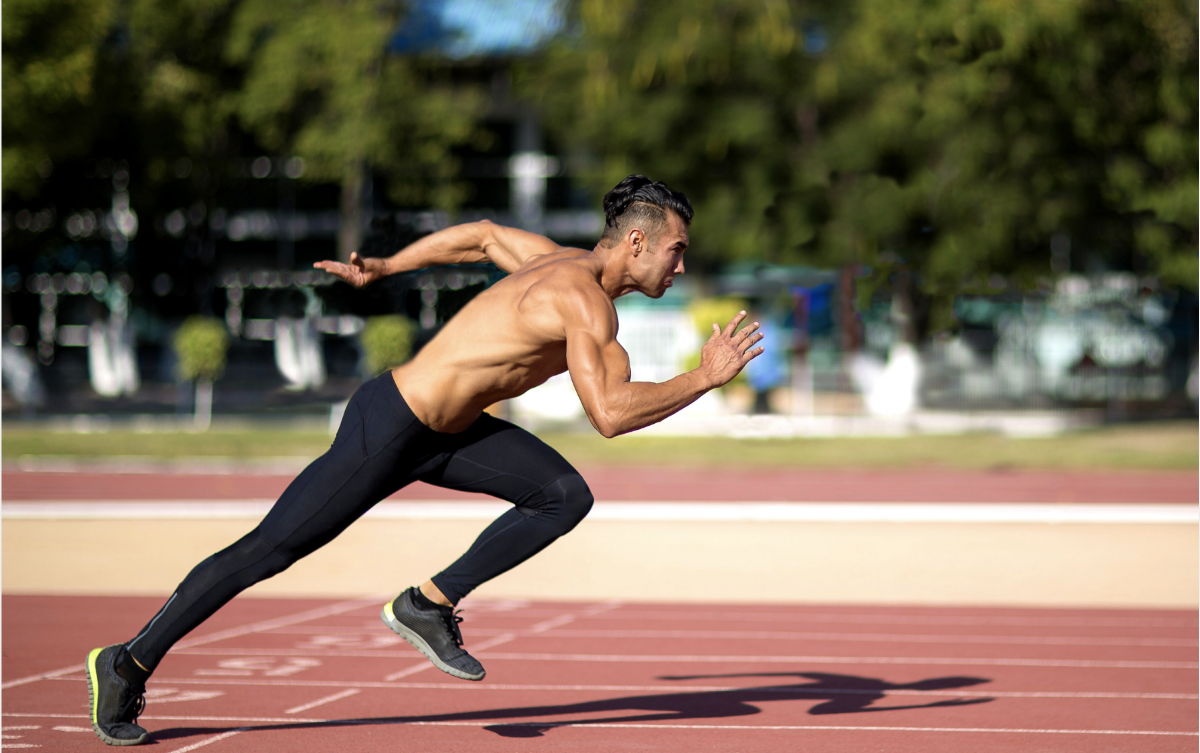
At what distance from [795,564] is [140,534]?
5688 millimetres

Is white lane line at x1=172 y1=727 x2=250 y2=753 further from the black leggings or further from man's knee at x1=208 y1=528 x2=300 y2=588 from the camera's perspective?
man's knee at x1=208 y1=528 x2=300 y2=588

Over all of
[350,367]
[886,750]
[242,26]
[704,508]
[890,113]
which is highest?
[242,26]

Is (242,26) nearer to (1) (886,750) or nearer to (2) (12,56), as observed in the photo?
(2) (12,56)

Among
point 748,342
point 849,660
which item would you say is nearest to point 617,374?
point 748,342

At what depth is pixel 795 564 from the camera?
37.4 ft

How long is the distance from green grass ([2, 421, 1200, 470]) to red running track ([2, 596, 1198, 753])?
449 inches

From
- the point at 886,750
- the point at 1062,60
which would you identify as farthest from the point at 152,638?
the point at 1062,60

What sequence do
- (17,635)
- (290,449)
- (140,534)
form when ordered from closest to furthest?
(17,635) → (140,534) → (290,449)

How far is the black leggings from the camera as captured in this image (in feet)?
17.1

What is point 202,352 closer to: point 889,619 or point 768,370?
point 768,370

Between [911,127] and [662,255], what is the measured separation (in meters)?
22.5

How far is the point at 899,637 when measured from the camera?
330 inches

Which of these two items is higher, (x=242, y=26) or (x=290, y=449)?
(x=242, y=26)

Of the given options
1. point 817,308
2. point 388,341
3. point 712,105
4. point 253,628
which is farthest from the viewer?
point 817,308
